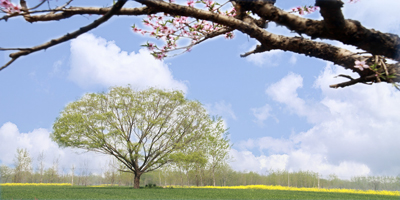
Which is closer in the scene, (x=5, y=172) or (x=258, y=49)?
(x=258, y=49)

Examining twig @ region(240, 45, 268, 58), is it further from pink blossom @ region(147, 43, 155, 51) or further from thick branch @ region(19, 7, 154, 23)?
pink blossom @ region(147, 43, 155, 51)

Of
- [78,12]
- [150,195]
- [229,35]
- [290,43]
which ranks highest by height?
[229,35]

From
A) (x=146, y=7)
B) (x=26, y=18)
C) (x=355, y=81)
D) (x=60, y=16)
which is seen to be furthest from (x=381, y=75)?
(x=26, y=18)

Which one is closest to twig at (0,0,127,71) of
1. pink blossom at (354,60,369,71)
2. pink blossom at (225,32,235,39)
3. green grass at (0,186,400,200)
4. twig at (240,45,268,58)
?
twig at (240,45,268,58)

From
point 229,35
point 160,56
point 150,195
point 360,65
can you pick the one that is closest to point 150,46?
point 160,56

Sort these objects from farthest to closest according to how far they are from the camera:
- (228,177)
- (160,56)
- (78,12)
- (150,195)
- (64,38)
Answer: (228,177) < (150,195) < (160,56) < (78,12) < (64,38)

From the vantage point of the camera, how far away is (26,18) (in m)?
2.10

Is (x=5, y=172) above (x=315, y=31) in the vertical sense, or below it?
below

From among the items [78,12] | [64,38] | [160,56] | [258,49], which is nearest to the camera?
[64,38]

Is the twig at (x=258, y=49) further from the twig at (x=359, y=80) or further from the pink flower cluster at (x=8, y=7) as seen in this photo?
the pink flower cluster at (x=8, y=7)

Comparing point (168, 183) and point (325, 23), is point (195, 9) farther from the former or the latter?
point (168, 183)

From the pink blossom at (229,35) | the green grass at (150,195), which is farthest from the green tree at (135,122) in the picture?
the pink blossom at (229,35)

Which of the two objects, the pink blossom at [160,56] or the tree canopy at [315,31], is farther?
the pink blossom at [160,56]

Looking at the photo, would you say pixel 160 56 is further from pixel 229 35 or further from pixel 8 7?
pixel 8 7
